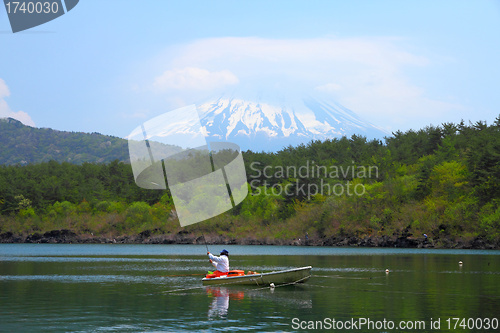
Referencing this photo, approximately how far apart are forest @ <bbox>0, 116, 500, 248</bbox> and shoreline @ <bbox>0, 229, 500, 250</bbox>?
1.04ft

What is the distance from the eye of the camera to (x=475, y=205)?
8706cm

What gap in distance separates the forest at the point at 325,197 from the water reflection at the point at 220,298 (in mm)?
57726

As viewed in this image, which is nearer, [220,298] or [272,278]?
[220,298]

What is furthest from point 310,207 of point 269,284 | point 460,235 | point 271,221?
point 269,284

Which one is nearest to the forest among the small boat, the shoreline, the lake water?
the shoreline

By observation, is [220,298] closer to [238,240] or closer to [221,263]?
[221,263]

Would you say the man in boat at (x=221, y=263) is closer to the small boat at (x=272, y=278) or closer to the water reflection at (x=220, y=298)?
the small boat at (x=272, y=278)

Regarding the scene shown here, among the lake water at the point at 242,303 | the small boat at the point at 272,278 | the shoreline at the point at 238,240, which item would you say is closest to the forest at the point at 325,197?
the shoreline at the point at 238,240

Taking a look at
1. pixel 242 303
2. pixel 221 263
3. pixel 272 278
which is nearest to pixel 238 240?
pixel 221 263

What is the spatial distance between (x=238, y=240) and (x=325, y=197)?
1912cm

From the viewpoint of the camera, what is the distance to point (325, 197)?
121 m

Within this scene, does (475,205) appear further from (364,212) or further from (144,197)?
(144,197)

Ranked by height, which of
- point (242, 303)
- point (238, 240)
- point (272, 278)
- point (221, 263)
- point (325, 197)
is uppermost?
point (221, 263)

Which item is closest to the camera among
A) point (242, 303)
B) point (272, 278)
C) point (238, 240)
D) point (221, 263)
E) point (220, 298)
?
point (242, 303)
